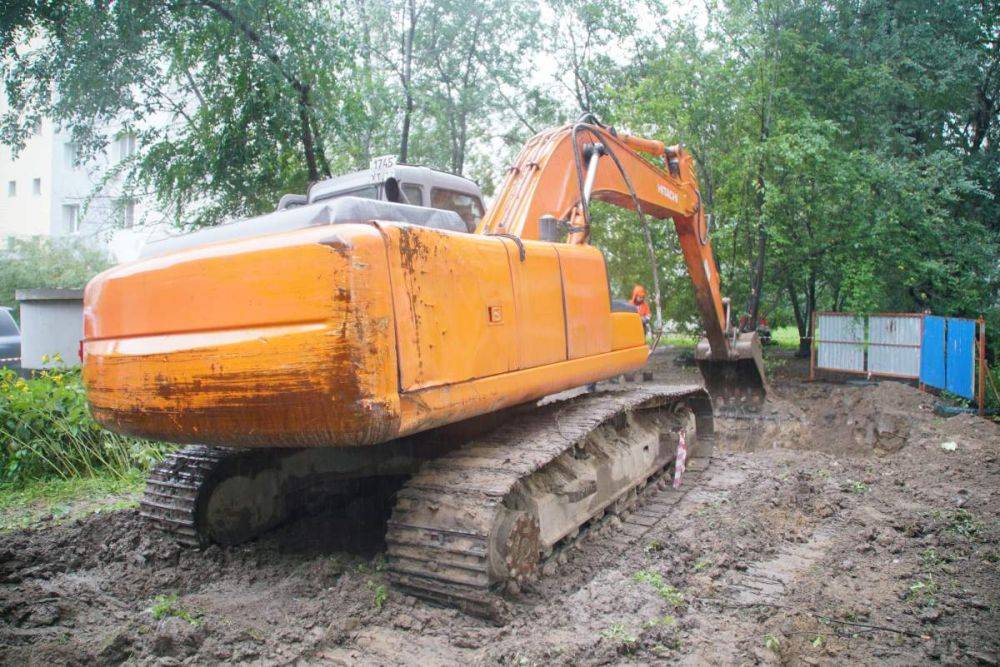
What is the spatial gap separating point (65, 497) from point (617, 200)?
195 inches

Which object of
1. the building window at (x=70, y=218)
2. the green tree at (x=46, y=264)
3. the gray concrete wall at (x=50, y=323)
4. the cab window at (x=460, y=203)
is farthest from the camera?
the building window at (x=70, y=218)

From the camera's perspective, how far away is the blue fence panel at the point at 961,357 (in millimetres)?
9117

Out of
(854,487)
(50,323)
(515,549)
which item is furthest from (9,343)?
(854,487)

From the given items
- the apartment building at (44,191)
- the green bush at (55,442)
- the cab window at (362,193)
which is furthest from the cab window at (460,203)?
the apartment building at (44,191)

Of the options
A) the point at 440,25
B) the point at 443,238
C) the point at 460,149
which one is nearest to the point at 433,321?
the point at 443,238

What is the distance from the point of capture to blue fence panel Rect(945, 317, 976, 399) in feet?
29.9

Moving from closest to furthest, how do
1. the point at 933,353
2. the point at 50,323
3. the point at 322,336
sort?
the point at 322,336 → the point at 50,323 → the point at 933,353

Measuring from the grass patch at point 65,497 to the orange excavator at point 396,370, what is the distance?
146 centimetres

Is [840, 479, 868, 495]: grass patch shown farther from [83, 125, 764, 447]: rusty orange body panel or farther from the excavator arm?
[83, 125, 764, 447]: rusty orange body panel

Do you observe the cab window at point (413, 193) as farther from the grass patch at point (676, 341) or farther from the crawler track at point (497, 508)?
the grass patch at point (676, 341)

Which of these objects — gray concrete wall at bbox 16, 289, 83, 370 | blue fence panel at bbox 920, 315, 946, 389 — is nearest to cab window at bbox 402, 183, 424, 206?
gray concrete wall at bbox 16, 289, 83, 370

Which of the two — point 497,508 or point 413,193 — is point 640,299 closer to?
point 413,193

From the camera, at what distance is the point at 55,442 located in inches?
236

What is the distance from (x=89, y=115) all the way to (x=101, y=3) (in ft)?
4.36
